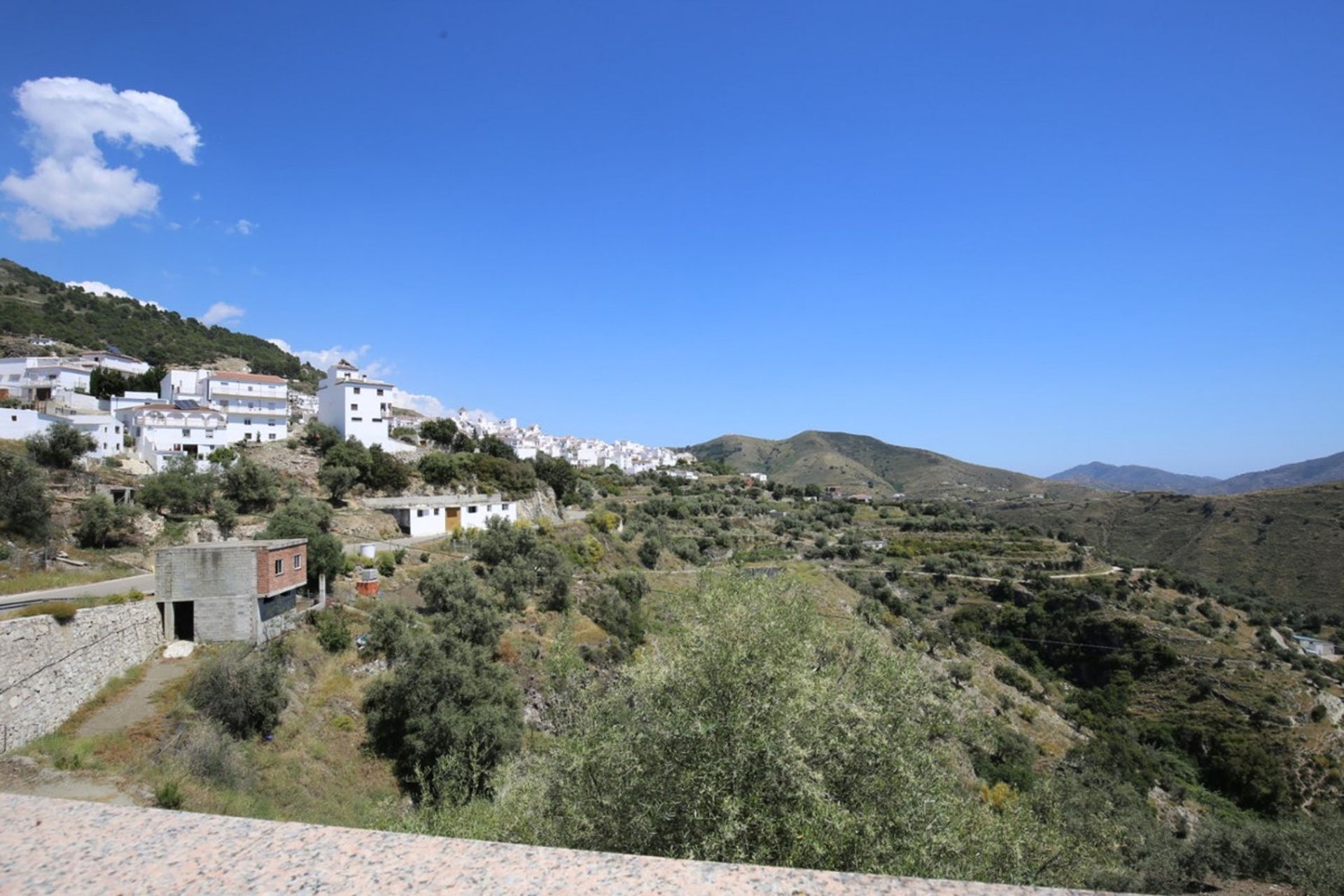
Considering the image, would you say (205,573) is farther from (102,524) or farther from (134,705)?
(102,524)

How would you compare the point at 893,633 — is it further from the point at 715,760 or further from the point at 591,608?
the point at 715,760

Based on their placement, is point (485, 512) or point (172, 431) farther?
point (485, 512)

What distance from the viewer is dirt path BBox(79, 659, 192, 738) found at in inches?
516

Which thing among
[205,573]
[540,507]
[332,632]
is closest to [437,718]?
[332,632]

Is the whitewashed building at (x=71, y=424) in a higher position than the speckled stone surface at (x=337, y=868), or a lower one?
higher

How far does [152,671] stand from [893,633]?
100ft

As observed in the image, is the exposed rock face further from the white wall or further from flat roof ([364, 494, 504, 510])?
flat roof ([364, 494, 504, 510])

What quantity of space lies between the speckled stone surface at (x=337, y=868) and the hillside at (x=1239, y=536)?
229 ft

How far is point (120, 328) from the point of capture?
226 feet

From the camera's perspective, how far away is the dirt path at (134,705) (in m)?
13.1

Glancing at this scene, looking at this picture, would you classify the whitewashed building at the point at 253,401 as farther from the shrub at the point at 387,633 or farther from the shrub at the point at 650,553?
the shrub at the point at 387,633

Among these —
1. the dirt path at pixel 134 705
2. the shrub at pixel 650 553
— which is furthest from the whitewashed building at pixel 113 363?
the dirt path at pixel 134 705

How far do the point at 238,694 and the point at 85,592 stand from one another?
6521mm

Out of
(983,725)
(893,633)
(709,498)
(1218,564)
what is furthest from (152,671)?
(1218,564)
